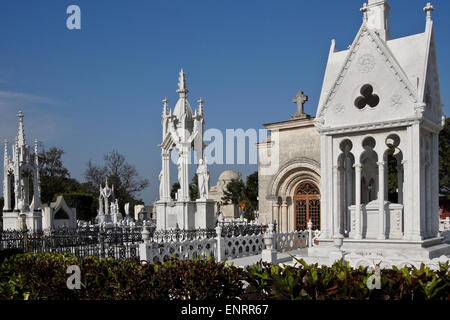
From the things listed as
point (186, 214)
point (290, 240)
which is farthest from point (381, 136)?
point (186, 214)

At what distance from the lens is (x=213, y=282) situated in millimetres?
5801

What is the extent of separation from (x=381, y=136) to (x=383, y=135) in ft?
0.22

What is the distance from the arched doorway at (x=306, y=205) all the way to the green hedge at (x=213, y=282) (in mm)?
17944

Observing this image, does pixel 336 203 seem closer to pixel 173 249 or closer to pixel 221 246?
pixel 221 246

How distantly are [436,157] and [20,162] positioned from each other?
822 inches

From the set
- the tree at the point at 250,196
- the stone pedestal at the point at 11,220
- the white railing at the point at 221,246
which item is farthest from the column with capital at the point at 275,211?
the tree at the point at 250,196

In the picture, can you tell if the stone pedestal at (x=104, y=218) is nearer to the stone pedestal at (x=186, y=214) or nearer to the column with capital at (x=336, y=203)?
the stone pedestal at (x=186, y=214)

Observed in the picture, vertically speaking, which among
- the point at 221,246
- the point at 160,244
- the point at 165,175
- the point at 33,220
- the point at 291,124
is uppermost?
the point at 291,124

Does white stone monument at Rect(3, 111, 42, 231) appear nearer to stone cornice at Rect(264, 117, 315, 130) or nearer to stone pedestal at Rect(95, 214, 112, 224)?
stone pedestal at Rect(95, 214, 112, 224)

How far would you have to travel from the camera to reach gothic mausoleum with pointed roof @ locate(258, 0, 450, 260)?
12.5m

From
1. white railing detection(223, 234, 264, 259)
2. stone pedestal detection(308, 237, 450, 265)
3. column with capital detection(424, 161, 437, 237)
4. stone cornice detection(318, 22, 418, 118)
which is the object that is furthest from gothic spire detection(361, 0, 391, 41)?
white railing detection(223, 234, 264, 259)

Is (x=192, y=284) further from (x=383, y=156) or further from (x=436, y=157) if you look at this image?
(x=436, y=157)

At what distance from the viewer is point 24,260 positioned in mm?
8164

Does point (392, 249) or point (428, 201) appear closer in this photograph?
point (392, 249)
